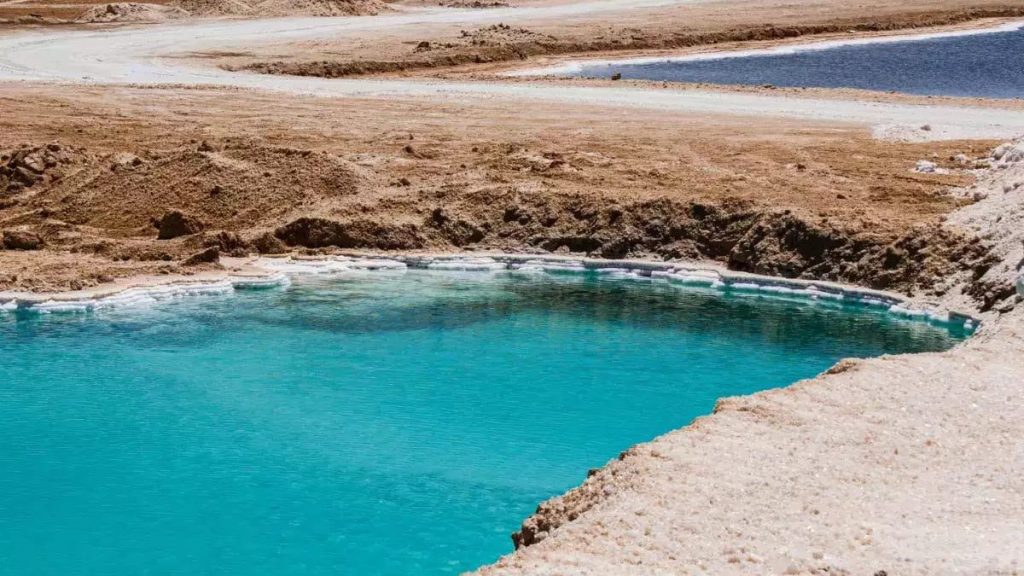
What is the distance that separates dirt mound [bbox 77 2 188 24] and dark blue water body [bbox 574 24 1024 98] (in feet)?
90.8

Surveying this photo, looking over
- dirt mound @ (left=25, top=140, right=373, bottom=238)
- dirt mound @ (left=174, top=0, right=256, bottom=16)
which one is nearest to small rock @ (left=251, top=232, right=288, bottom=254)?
dirt mound @ (left=25, top=140, right=373, bottom=238)

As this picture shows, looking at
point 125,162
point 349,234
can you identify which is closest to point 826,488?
point 349,234

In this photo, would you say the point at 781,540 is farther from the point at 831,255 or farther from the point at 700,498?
the point at 831,255

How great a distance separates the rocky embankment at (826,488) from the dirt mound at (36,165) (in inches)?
855

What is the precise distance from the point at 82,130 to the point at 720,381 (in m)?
21.2

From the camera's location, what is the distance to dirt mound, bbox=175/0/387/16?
77.7m

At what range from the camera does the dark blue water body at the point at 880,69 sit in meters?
53.7

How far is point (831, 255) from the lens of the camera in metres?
29.4

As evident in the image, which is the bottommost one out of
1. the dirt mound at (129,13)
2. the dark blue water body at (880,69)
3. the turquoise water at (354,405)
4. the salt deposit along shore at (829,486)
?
the turquoise water at (354,405)

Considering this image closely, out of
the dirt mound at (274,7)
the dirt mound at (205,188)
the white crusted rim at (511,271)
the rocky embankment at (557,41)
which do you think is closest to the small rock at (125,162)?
the dirt mound at (205,188)

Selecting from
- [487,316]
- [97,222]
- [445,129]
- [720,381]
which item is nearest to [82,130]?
[97,222]

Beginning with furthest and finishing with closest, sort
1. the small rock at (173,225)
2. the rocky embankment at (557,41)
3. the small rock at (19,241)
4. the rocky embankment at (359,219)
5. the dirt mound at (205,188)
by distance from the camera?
1. the rocky embankment at (557,41)
2. the dirt mound at (205,188)
3. the small rock at (173,225)
4. the small rock at (19,241)
5. the rocky embankment at (359,219)

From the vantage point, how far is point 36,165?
33.9 m

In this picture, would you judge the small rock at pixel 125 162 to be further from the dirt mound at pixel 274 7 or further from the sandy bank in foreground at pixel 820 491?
the dirt mound at pixel 274 7
